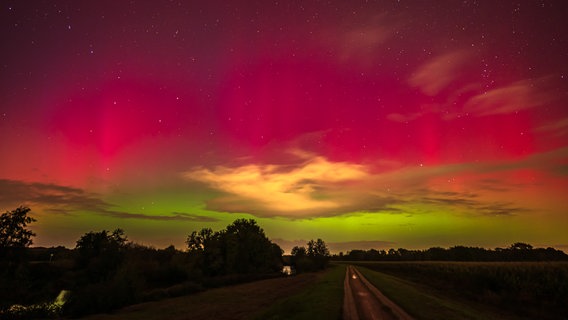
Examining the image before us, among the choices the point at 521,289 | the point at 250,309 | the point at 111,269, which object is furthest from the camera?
the point at 111,269

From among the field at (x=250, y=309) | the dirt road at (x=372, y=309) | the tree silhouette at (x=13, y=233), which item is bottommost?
the field at (x=250, y=309)

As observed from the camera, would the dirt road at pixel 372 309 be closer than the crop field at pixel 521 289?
Yes

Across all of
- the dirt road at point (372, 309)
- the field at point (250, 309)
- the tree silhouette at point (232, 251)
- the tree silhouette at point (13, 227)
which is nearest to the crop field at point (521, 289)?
the dirt road at point (372, 309)

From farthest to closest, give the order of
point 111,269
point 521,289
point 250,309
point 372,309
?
1. point 111,269
2. point 250,309
3. point 521,289
4. point 372,309

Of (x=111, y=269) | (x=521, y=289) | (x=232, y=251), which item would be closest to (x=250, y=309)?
(x=521, y=289)

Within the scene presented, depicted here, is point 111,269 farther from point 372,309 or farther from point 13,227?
point 372,309

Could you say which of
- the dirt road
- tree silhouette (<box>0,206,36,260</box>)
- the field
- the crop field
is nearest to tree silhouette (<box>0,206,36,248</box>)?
tree silhouette (<box>0,206,36,260</box>)

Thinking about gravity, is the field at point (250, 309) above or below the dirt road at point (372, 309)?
below

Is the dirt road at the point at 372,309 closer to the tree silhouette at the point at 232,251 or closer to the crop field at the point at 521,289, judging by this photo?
the crop field at the point at 521,289

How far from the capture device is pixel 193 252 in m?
82.3

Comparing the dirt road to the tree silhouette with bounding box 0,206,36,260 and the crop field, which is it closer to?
the crop field

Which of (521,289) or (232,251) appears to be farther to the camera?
(232,251)

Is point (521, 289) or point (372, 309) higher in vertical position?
point (372, 309)

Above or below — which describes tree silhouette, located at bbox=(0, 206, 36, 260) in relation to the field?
above
